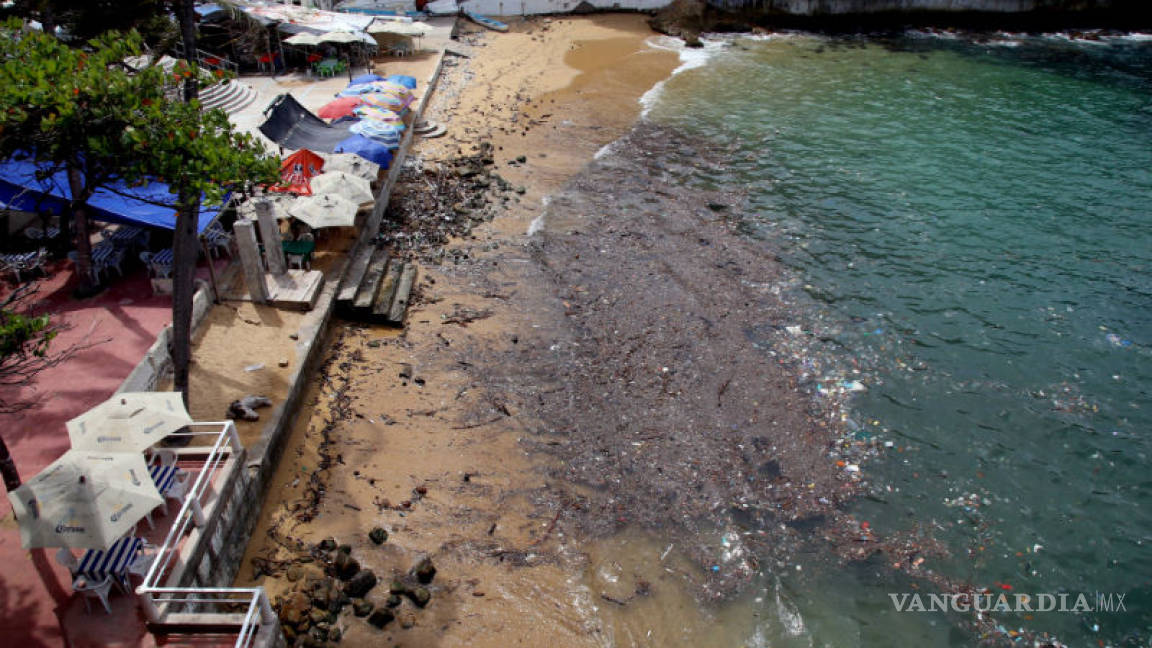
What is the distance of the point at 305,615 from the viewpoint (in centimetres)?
1059

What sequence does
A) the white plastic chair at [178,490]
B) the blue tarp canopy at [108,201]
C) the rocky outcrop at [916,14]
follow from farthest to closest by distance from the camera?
the rocky outcrop at [916,14], the blue tarp canopy at [108,201], the white plastic chair at [178,490]

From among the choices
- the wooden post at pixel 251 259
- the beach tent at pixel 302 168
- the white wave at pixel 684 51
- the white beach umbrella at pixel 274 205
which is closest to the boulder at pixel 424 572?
the wooden post at pixel 251 259

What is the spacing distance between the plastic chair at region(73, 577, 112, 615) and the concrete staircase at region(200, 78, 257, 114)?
20.5m

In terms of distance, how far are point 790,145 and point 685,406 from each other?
18561 millimetres

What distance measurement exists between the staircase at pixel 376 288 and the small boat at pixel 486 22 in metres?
29.9

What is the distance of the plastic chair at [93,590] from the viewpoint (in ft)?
30.3

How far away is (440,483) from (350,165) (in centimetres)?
1167

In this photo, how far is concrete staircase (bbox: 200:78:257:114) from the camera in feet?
84.1

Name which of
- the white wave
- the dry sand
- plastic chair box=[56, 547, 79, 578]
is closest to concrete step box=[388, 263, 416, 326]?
the dry sand

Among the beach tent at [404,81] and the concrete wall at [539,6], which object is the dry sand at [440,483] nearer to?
the beach tent at [404,81]

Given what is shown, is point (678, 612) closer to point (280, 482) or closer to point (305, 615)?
point (305, 615)

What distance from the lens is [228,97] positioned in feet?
87.7

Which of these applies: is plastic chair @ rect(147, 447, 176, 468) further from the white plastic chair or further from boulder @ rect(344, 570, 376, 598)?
boulder @ rect(344, 570, 376, 598)

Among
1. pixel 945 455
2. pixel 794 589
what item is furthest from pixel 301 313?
pixel 945 455
